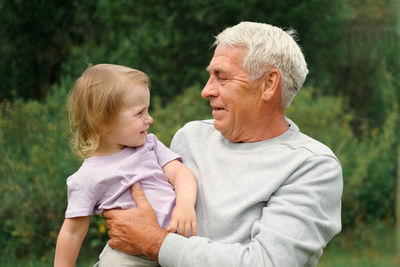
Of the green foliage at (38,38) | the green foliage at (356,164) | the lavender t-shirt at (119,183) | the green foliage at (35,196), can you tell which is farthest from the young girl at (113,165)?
the green foliage at (38,38)

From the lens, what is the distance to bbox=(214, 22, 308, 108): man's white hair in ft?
9.05

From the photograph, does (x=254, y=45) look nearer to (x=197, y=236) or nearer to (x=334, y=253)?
(x=197, y=236)

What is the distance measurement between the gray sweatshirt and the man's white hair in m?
0.28

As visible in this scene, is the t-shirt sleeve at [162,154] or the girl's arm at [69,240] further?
the t-shirt sleeve at [162,154]

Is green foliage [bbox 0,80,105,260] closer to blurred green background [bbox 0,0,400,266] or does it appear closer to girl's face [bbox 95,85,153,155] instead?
blurred green background [bbox 0,0,400,266]

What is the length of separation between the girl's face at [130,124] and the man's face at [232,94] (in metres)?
0.32

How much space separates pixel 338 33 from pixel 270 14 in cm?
134

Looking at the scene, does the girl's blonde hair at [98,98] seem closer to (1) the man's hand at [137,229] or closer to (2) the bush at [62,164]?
(1) the man's hand at [137,229]

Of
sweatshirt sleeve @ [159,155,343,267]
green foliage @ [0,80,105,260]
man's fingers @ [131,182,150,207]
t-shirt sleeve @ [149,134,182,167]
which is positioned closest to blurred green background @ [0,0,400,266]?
green foliage @ [0,80,105,260]

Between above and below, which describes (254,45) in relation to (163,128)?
above

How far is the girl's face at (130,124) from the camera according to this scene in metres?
2.57

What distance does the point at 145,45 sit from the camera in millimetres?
8641

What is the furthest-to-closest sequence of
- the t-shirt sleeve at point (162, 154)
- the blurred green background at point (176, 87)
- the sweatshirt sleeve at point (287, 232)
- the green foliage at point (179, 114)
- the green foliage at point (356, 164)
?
the green foliage at point (356, 164) < the green foliage at point (179, 114) < the blurred green background at point (176, 87) < the t-shirt sleeve at point (162, 154) < the sweatshirt sleeve at point (287, 232)

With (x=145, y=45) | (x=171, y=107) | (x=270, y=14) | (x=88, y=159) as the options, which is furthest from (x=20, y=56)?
(x=88, y=159)
